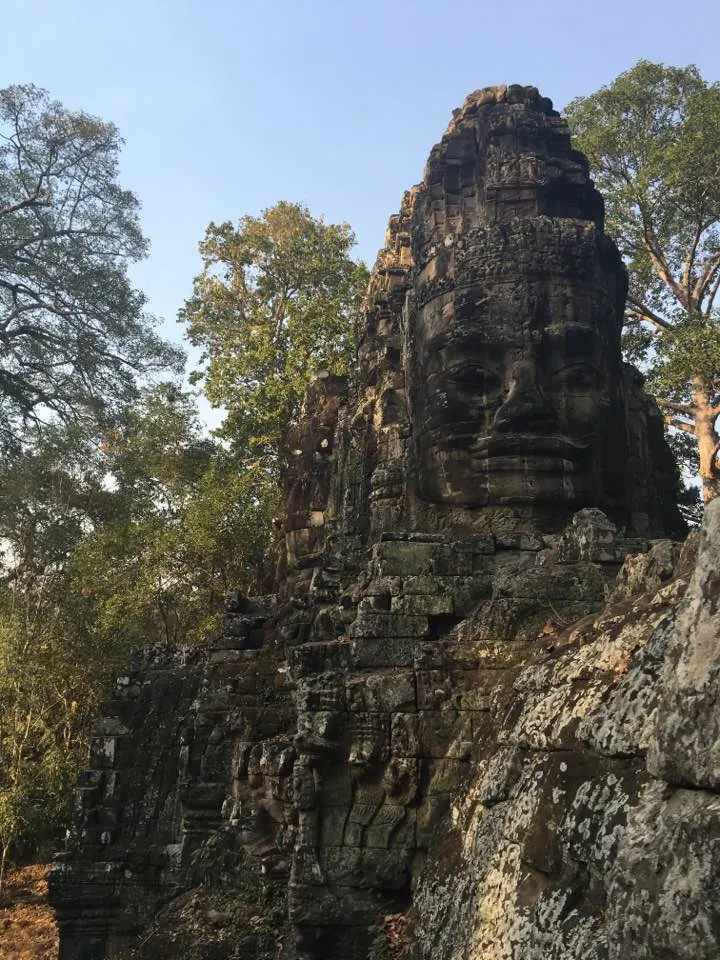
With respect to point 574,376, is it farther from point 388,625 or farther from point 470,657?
point 470,657

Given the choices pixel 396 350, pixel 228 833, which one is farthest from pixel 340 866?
pixel 396 350

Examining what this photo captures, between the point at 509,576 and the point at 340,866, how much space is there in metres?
2.53

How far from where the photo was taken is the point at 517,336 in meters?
9.08

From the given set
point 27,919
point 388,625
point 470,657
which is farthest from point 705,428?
point 27,919

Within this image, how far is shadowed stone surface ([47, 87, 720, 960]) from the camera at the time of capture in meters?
2.81

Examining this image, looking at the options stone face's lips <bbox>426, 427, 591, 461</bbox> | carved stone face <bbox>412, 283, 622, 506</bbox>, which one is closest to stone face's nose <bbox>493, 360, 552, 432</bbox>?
carved stone face <bbox>412, 283, 622, 506</bbox>

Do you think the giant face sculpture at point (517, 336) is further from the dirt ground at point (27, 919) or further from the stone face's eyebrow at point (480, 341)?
the dirt ground at point (27, 919)

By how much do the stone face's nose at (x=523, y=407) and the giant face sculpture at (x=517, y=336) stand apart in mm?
15

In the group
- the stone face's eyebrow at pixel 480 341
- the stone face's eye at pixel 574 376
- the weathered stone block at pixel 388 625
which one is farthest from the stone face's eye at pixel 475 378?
the weathered stone block at pixel 388 625

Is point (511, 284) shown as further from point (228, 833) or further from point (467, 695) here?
point (228, 833)

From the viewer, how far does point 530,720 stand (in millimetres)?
3883

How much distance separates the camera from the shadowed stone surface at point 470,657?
281 cm

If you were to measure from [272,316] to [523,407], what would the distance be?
707 inches

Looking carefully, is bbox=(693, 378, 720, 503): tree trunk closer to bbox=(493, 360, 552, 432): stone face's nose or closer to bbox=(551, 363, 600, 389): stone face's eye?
bbox=(551, 363, 600, 389): stone face's eye
